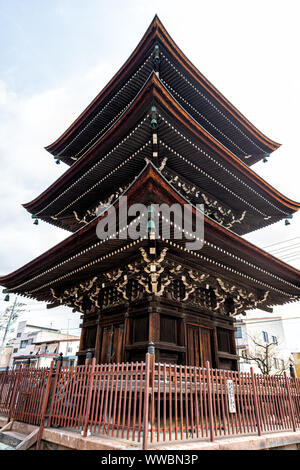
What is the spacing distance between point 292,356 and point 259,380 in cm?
3647

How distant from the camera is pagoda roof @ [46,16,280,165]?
1033 centimetres

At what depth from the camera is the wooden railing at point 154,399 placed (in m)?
5.95

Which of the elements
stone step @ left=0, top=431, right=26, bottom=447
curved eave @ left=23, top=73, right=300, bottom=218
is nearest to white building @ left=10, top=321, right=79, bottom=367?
curved eave @ left=23, top=73, right=300, bottom=218

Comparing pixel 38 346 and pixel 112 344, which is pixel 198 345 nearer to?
pixel 112 344

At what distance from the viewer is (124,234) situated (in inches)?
309

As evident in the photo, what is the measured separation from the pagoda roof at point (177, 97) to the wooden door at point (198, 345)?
8752 millimetres

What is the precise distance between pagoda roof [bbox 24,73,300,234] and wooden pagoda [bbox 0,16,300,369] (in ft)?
0.13

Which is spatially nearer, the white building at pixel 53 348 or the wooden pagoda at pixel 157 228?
the wooden pagoda at pixel 157 228

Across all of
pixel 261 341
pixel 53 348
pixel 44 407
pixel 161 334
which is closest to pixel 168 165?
pixel 161 334

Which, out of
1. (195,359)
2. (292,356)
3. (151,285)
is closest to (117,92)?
(151,285)

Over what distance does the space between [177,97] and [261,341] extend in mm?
34429

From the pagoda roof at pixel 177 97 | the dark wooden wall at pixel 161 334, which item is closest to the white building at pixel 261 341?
the dark wooden wall at pixel 161 334

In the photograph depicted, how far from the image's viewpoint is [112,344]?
33.9 feet

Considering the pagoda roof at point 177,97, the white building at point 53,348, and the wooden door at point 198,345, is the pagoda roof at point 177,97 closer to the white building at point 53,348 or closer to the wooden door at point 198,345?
the wooden door at point 198,345
